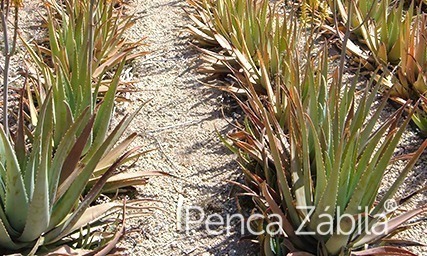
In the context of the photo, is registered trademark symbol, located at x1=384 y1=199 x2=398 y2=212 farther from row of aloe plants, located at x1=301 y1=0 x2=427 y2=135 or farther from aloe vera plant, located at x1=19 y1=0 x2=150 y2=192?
aloe vera plant, located at x1=19 y1=0 x2=150 y2=192

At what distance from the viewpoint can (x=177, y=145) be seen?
10.3ft

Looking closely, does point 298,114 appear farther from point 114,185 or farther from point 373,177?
point 114,185

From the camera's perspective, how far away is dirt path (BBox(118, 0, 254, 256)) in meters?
2.50

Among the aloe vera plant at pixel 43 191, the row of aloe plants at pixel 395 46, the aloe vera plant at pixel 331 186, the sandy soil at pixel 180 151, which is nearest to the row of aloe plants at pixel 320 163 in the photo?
the aloe vera plant at pixel 331 186

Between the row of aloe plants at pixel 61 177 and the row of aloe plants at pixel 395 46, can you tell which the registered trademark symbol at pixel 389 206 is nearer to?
the row of aloe plants at pixel 395 46

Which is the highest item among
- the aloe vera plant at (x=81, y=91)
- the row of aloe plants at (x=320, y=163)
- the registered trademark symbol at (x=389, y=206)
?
the aloe vera plant at (x=81, y=91)

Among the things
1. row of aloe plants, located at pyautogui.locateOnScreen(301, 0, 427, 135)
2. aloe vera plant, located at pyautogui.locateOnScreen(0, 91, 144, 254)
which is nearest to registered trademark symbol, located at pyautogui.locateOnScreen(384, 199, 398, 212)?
row of aloe plants, located at pyautogui.locateOnScreen(301, 0, 427, 135)

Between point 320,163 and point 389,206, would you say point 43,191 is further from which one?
point 389,206

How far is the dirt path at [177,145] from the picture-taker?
2498 mm

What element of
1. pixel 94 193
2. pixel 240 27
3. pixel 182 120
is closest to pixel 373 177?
pixel 94 193

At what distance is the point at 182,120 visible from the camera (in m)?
3.35

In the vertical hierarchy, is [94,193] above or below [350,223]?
above

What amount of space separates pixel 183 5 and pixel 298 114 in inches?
103

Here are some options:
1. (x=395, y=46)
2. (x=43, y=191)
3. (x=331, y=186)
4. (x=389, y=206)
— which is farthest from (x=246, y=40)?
(x=43, y=191)
